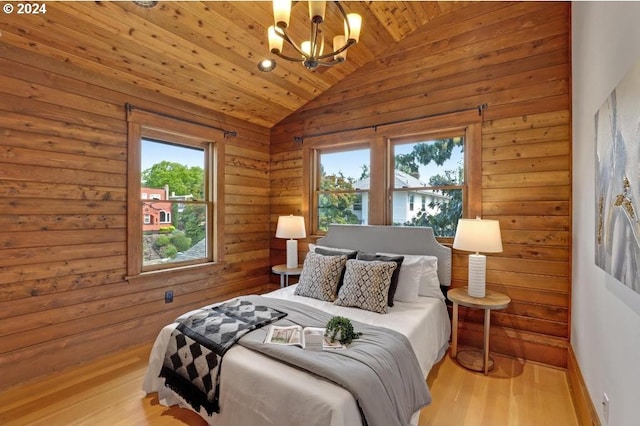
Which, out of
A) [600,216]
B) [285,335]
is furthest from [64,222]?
[600,216]

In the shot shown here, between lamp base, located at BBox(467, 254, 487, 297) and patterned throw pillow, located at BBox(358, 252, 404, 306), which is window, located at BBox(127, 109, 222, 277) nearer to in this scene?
patterned throw pillow, located at BBox(358, 252, 404, 306)

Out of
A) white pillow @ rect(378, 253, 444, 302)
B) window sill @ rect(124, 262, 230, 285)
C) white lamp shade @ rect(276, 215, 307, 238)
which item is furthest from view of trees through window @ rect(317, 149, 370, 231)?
window sill @ rect(124, 262, 230, 285)

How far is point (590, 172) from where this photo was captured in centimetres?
201

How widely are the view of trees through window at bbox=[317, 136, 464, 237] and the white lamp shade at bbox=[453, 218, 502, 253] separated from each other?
57cm

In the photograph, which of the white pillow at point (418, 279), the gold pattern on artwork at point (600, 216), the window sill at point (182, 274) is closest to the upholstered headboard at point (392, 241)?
the white pillow at point (418, 279)

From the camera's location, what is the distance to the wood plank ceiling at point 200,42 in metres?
2.33

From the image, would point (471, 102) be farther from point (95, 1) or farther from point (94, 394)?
point (94, 394)

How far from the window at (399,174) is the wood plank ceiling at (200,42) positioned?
888mm

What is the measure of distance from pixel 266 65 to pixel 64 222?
240cm

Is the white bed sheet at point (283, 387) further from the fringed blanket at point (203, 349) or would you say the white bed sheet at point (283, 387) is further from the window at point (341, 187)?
the window at point (341, 187)

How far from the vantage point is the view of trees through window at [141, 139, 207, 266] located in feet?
10.6

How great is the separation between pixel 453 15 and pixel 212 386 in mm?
3941

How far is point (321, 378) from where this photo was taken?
156 centimetres

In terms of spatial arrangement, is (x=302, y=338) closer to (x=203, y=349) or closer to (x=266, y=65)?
(x=203, y=349)
